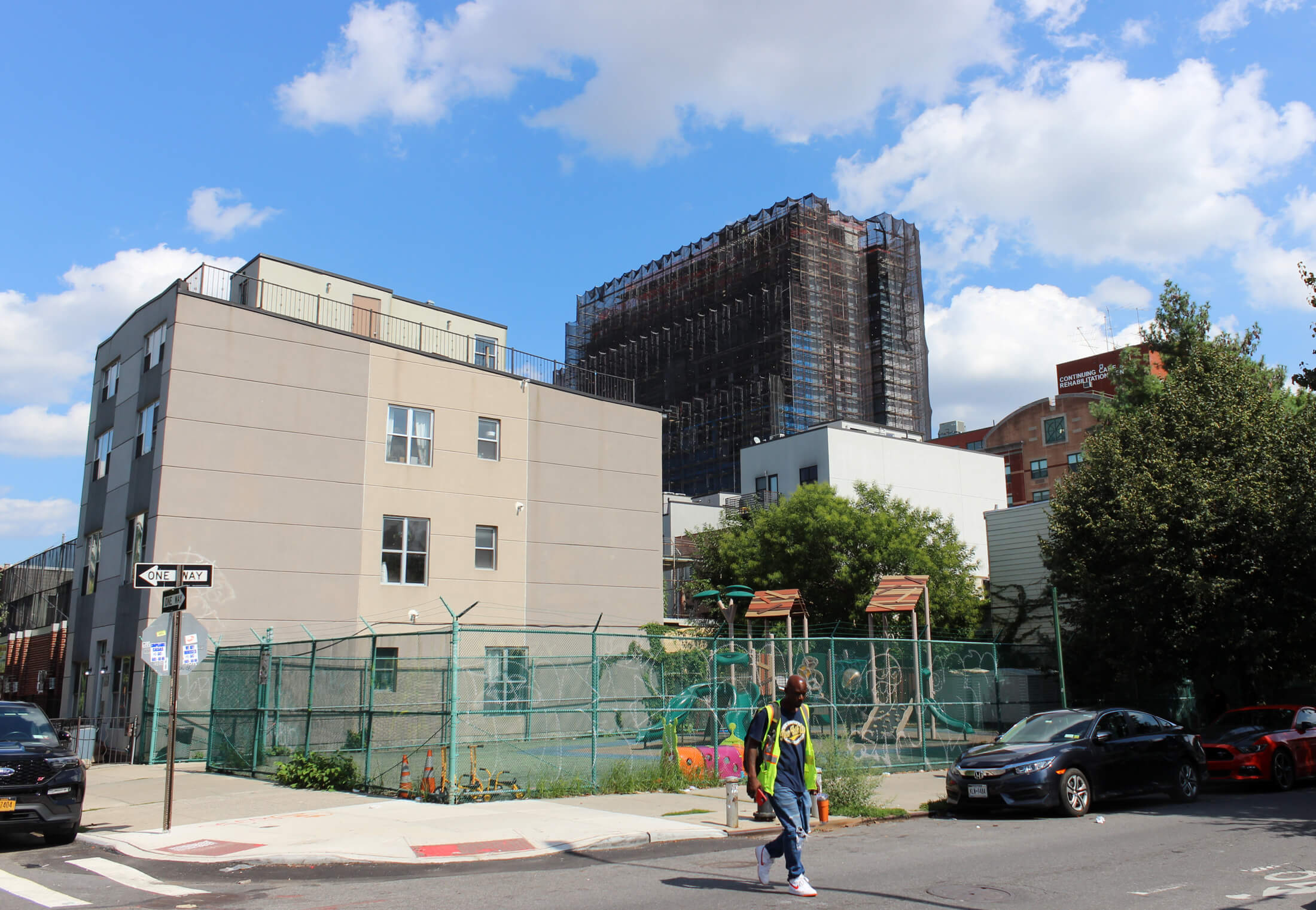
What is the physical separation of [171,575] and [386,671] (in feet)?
19.4

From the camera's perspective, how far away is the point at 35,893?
→ 898 centimetres

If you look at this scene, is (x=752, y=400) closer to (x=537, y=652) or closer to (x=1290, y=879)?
(x=537, y=652)

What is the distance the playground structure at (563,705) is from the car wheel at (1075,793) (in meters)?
3.31

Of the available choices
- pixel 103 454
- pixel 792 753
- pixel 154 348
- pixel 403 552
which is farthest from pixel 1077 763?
pixel 103 454

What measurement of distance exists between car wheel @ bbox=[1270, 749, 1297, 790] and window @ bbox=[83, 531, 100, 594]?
28393mm

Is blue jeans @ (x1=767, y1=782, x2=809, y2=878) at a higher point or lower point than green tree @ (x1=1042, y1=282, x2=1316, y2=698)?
lower

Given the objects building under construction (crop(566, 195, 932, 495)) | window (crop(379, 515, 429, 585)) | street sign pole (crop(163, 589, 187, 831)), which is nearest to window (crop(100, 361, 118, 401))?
window (crop(379, 515, 429, 585))

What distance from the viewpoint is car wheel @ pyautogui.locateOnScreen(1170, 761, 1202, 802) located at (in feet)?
50.4

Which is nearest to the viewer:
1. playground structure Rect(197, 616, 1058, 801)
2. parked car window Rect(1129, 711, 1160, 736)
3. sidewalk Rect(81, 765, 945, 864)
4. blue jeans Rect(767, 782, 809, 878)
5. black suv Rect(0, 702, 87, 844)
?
blue jeans Rect(767, 782, 809, 878)

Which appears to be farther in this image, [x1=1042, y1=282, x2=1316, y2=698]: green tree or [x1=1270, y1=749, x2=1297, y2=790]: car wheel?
[x1=1042, y1=282, x2=1316, y2=698]: green tree

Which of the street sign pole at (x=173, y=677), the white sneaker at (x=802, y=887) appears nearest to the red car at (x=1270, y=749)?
the white sneaker at (x=802, y=887)

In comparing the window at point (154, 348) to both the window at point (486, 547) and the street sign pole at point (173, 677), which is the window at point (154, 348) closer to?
the window at point (486, 547)

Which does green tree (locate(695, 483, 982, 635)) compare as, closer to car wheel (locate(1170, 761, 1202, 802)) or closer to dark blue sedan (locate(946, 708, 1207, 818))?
car wheel (locate(1170, 761, 1202, 802))

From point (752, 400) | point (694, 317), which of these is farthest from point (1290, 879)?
point (694, 317)
